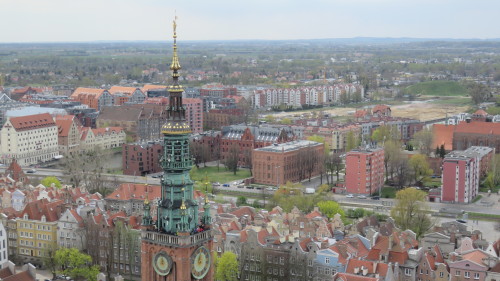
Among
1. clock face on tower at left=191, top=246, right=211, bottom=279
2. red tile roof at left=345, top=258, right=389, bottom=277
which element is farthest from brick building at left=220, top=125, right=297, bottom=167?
clock face on tower at left=191, top=246, right=211, bottom=279

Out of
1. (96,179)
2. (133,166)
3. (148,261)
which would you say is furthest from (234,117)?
(148,261)

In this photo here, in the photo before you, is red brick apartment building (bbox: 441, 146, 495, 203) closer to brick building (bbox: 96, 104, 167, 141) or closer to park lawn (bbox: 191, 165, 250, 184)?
park lawn (bbox: 191, 165, 250, 184)

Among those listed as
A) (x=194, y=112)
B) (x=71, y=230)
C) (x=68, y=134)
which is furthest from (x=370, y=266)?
(x=194, y=112)

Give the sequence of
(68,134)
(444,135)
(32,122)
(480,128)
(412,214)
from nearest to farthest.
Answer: (412,214) < (480,128) < (32,122) < (444,135) < (68,134)

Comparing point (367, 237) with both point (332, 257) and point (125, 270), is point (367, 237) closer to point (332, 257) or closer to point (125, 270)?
point (332, 257)

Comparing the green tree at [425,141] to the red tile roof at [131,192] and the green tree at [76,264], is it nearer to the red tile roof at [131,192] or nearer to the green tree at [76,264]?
the red tile roof at [131,192]

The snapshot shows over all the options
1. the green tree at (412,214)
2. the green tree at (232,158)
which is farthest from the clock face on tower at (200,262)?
the green tree at (232,158)

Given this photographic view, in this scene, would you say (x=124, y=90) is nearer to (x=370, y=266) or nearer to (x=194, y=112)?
(x=194, y=112)
